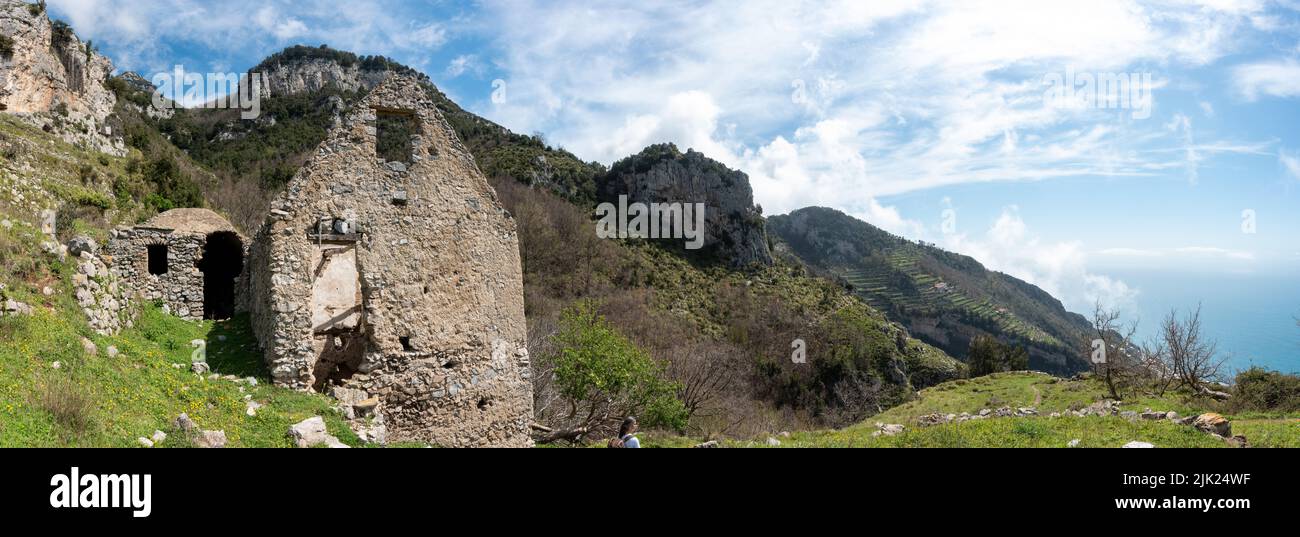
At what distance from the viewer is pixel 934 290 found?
10919 cm

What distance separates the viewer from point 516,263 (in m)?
12.9

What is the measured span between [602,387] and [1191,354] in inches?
984

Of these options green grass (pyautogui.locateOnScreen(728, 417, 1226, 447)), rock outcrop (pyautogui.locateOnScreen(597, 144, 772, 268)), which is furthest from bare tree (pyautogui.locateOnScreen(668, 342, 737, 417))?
rock outcrop (pyautogui.locateOnScreen(597, 144, 772, 268))

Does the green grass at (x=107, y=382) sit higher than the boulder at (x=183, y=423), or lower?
higher

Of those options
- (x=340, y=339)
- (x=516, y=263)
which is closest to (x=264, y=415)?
(x=340, y=339)

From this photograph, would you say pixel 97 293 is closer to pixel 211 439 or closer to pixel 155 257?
pixel 155 257

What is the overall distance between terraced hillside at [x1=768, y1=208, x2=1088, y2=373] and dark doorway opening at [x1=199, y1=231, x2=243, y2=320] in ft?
265

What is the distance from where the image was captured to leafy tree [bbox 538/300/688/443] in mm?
17078

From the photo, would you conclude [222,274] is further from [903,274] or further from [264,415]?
[903,274]

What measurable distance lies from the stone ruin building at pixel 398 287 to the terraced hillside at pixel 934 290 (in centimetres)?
8069

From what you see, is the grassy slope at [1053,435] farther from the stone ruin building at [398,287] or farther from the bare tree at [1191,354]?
the bare tree at [1191,354]

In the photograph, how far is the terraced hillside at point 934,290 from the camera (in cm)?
9500

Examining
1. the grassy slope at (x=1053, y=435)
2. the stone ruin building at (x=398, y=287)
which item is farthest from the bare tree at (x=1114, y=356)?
the stone ruin building at (x=398, y=287)
